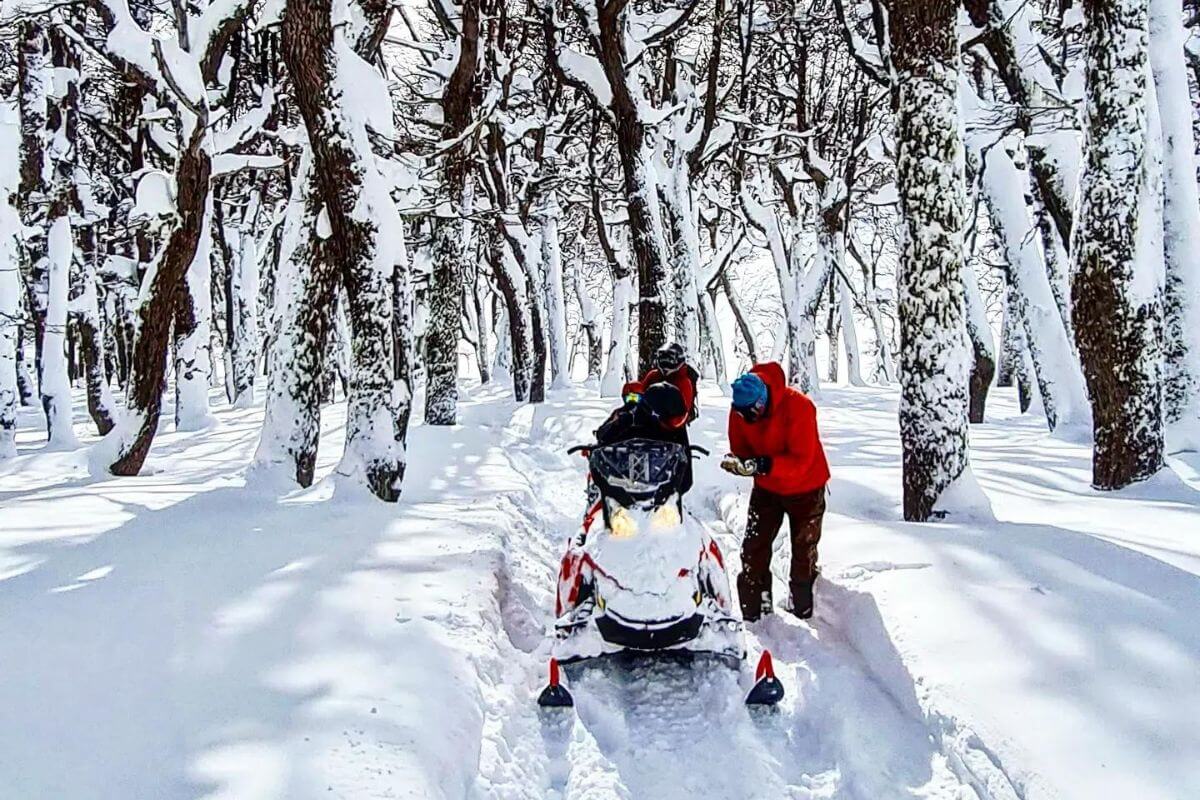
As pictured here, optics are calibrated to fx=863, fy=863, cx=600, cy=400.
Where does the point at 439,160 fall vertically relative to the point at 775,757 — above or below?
above

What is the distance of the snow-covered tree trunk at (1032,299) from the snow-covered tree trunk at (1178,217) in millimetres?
4239

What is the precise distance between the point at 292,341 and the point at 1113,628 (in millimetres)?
7749

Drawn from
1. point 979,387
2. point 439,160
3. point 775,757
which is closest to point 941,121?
point 775,757

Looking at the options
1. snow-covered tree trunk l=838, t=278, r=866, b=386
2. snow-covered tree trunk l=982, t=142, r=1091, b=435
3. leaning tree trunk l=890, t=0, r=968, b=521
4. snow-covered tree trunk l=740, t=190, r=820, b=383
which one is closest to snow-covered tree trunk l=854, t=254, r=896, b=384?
snow-covered tree trunk l=838, t=278, r=866, b=386

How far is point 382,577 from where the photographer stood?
5520mm

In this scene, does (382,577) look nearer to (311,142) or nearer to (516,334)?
(311,142)

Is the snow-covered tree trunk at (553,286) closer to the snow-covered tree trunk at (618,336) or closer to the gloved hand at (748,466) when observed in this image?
the snow-covered tree trunk at (618,336)

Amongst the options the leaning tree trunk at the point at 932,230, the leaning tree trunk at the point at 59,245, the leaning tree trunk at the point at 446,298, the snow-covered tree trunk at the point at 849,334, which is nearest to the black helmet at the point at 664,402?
the leaning tree trunk at the point at 932,230

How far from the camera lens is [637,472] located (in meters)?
4.91

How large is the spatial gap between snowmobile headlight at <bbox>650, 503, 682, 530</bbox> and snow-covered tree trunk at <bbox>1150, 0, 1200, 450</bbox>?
682cm

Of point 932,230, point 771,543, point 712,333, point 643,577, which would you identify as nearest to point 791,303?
point 712,333

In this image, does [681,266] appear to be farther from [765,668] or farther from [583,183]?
[765,668]

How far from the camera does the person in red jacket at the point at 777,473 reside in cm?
562

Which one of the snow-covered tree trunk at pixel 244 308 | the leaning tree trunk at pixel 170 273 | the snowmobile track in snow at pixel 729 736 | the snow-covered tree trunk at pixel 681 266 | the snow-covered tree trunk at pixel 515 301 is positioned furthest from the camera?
the snow-covered tree trunk at pixel 244 308
